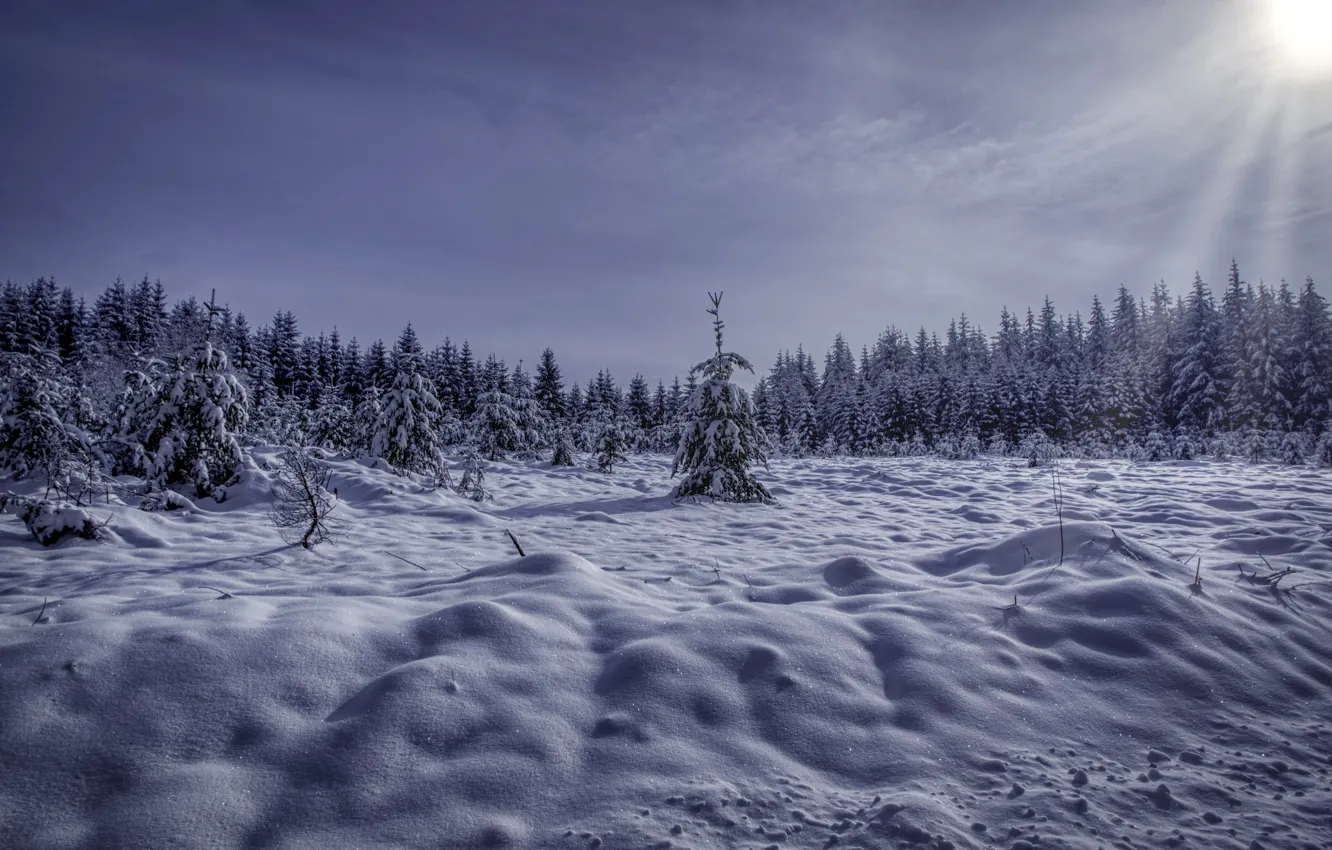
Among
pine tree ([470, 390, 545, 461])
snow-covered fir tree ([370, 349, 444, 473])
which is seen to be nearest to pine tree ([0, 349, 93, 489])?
snow-covered fir tree ([370, 349, 444, 473])

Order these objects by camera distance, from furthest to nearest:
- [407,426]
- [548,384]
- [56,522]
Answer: [548,384] → [407,426] → [56,522]

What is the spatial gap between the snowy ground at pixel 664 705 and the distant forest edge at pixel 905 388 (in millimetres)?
7841

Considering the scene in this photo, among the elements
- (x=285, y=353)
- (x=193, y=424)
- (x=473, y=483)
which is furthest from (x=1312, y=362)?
(x=285, y=353)

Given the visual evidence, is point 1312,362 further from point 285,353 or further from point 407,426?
point 285,353

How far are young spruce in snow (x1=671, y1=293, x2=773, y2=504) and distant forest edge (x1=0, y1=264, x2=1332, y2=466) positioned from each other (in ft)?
2.42

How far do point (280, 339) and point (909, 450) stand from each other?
50.2 meters

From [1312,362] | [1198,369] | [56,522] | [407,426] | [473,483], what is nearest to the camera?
[56,522]

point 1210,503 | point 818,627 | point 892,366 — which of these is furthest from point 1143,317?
point 818,627

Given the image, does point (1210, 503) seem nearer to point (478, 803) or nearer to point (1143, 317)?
point (478, 803)

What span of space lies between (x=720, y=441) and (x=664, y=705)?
888cm

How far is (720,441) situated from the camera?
37.2 feet

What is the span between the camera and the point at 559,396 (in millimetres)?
40281

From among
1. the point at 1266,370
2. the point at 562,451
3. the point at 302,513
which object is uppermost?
the point at 1266,370

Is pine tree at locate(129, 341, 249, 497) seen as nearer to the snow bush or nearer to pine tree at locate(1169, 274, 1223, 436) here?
the snow bush
